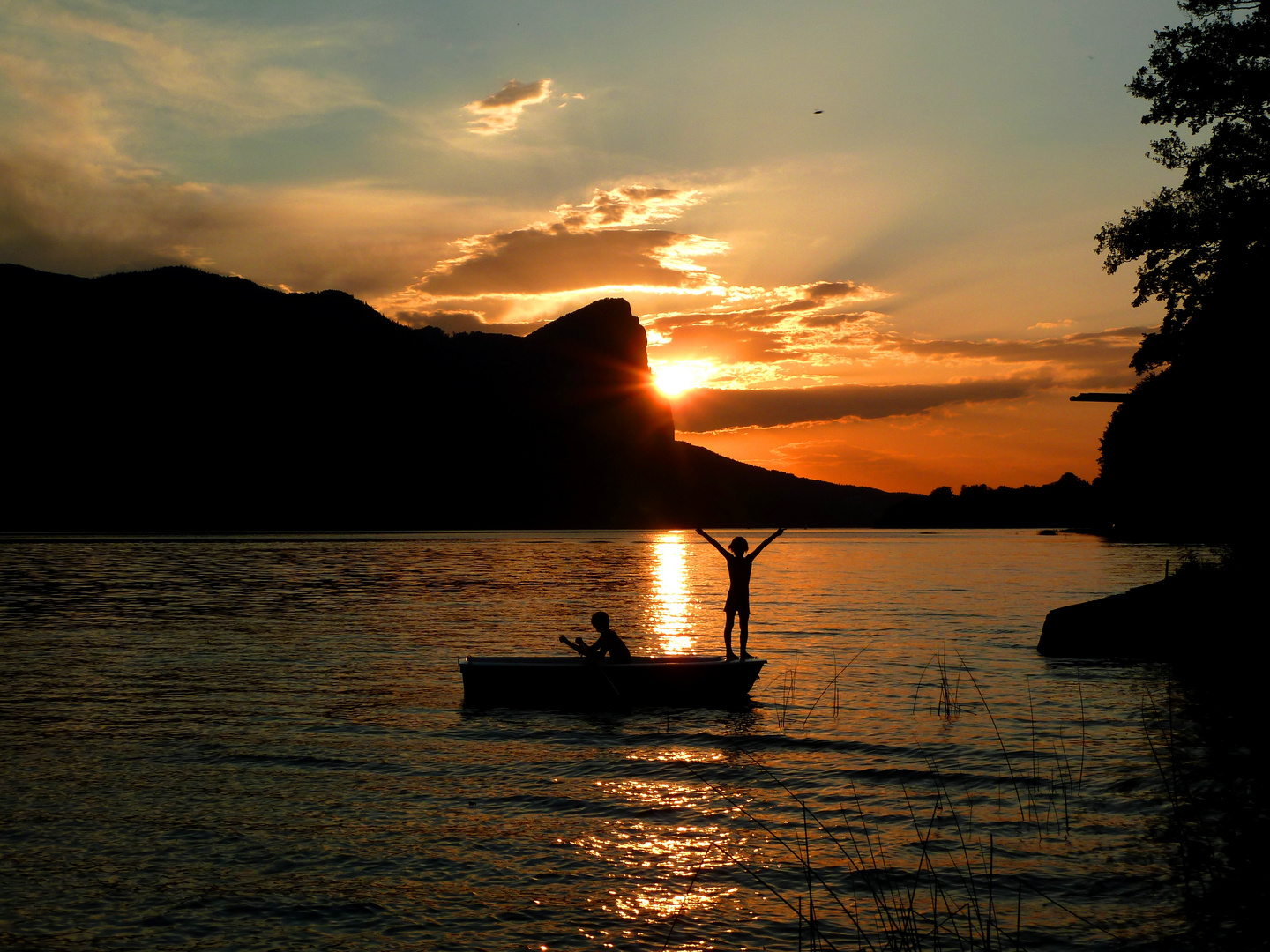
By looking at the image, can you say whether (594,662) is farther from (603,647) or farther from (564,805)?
(564,805)

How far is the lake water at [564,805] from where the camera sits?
26.6 ft

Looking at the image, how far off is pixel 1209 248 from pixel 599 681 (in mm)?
20558

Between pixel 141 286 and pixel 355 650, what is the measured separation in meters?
200

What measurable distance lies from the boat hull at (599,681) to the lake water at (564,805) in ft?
1.40

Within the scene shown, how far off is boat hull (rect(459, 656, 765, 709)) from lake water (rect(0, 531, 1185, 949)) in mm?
Result: 426

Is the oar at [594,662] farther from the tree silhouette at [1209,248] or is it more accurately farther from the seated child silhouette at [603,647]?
the tree silhouette at [1209,248]

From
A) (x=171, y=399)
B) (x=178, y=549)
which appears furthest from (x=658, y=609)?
(x=171, y=399)

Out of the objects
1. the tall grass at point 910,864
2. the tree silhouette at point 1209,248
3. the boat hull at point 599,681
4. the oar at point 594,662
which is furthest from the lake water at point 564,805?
the tree silhouette at point 1209,248

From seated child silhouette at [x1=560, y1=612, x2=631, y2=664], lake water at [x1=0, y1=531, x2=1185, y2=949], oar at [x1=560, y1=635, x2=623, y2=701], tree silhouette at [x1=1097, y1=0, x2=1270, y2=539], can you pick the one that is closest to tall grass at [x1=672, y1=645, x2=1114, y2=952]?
lake water at [x1=0, y1=531, x2=1185, y2=949]

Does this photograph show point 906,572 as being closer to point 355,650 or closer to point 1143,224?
point 1143,224

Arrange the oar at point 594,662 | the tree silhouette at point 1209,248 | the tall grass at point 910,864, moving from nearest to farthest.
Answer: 1. the tall grass at point 910,864
2. the oar at point 594,662
3. the tree silhouette at point 1209,248

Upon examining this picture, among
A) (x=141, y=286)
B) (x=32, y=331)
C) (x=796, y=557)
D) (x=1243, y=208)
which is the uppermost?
(x=141, y=286)

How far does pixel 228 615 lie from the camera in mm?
36625

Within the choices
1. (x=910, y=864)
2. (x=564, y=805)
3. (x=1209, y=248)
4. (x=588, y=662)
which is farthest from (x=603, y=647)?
(x=1209, y=248)
